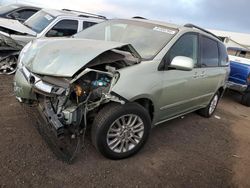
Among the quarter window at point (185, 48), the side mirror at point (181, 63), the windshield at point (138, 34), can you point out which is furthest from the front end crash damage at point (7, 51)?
the side mirror at point (181, 63)

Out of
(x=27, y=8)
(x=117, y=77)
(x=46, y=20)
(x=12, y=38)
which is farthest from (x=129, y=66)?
(x=27, y=8)

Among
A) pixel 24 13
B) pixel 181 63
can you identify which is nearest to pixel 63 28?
pixel 24 13

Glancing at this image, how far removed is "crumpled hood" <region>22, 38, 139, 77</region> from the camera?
3078mm

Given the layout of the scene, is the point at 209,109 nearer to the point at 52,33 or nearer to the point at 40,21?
the point at 52,33

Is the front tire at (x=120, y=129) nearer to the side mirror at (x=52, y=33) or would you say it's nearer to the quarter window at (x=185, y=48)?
the quarter window at (x=185, y=48)

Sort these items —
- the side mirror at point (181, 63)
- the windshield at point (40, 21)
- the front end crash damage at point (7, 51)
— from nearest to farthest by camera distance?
the side mirror at point (181, 63) → the front end crash damage at point (7, 51) → the windshield at point (40, 21)

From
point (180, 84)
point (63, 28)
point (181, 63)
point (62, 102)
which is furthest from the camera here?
point (63, 28)

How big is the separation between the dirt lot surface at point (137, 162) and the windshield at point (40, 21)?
2698mm

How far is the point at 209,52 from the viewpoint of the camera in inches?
195

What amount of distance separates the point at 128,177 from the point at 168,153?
959 millimetres

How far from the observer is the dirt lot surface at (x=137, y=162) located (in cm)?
301

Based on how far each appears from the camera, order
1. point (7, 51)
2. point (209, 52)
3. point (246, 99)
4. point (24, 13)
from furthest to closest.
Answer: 1. point (24, 13)
2. point (246, 99)
3. point (7, 51)
4. point (209, 52)

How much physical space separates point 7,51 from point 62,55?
372 cm

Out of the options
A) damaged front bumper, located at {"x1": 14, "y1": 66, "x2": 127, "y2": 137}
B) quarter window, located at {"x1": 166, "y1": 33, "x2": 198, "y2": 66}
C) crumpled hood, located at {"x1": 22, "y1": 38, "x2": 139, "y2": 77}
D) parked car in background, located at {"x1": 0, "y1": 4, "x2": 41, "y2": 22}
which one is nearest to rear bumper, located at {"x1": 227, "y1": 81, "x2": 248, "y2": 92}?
quarter window, located at {"x1": 166, "y1": 33, "x2": 198, "y2": 66}
